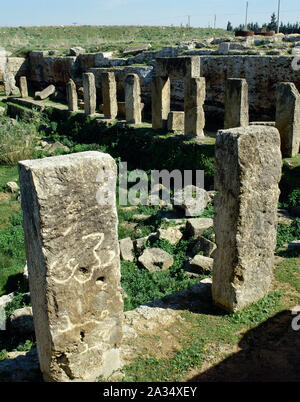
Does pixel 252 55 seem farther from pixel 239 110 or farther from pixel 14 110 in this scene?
pixel 14 110

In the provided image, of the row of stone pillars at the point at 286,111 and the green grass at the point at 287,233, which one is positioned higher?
the row of stone pillars at the point at 286,111

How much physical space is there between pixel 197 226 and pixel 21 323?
13.9 ft

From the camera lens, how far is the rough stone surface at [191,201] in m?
10.0

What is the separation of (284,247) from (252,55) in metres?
10.2

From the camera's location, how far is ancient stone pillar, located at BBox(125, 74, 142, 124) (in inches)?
632

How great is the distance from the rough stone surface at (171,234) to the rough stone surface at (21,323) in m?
3.43

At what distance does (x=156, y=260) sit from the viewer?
8.35m

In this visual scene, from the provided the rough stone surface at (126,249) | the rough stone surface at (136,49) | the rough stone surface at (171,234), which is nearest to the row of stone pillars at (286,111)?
the rough stone surface at (171,234)

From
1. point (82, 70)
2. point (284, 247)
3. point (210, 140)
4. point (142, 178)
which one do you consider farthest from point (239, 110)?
point (82, 70)

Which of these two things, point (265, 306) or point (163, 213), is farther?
point (163, 213)

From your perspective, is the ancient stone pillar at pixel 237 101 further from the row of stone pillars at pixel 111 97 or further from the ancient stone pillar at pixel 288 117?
the row of stone pillars at pixel 111 97

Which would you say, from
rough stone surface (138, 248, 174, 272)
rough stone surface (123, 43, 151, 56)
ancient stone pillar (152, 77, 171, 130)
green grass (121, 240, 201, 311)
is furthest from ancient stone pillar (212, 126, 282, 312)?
rough stone surface (123, 43, 151, 56)

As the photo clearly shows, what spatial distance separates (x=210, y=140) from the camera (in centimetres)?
1336

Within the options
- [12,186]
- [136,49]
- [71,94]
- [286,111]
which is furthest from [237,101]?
[136,49]
